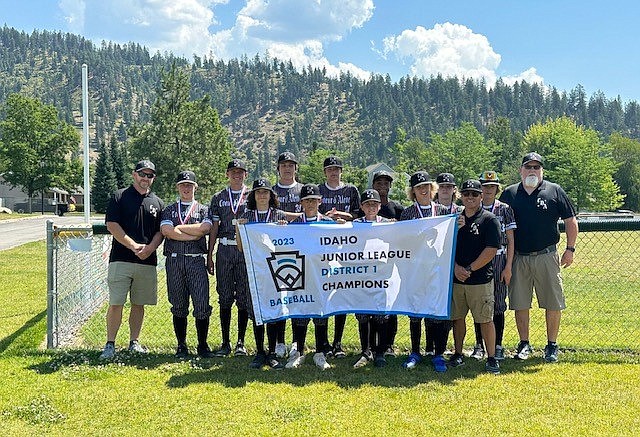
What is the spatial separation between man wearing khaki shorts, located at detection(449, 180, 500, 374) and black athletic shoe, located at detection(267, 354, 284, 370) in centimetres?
184

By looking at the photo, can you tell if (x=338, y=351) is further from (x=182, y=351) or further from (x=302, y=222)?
(x=182, y=351)

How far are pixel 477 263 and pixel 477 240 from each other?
0.23 metres

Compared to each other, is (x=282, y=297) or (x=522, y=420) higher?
(x=282, y=297)

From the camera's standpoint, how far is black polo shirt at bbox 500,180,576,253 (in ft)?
20.1

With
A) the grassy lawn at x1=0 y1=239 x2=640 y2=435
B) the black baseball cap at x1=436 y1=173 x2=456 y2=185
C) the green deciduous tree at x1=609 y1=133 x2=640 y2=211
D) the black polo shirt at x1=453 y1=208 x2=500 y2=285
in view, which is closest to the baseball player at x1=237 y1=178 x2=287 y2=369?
the grassy lawn at x1=0 y1=239 x2=640 y2=435

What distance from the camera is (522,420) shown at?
452 cm

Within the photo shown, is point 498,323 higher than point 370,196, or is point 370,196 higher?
point 370,196

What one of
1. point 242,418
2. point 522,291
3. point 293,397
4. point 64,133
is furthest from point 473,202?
point 64,133

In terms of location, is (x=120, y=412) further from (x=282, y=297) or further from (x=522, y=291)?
(x=522, y=291)

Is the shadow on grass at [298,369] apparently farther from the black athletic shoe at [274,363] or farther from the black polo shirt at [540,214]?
the black polo shirt at [540,214]

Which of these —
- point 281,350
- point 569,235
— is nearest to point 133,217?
point 281,350

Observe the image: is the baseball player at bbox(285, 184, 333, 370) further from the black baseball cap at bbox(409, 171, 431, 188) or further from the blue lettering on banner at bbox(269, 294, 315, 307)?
the black baseball cap at bbox(409, 171, 431, 188)

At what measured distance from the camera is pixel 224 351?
21.0 feet

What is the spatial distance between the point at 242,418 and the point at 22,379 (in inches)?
96.1
